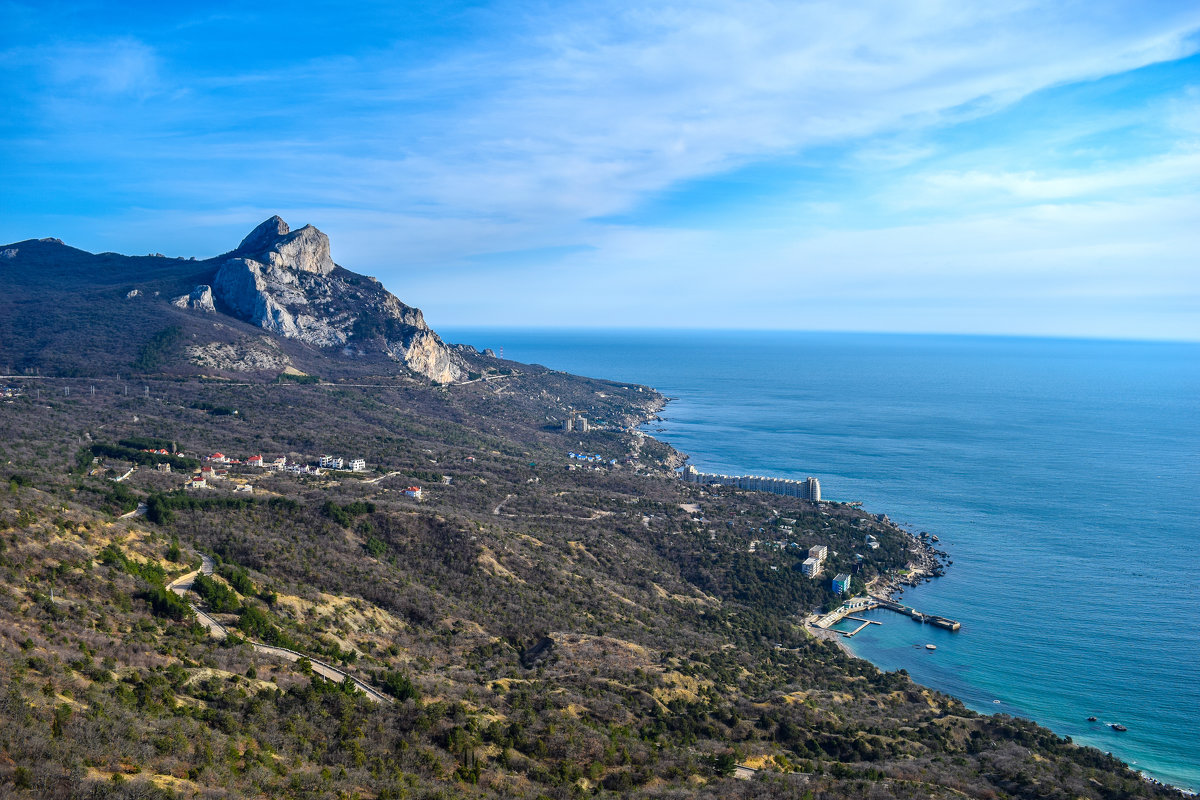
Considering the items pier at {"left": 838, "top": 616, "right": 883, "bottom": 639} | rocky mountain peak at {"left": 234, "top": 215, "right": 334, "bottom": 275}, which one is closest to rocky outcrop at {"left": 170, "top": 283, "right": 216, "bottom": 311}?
rocky mountain peak at {"left": 234, "top": 215, "right": 334, "bottom": 275}

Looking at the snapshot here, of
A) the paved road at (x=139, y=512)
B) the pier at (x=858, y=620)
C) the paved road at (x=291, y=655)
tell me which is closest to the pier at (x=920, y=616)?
the pier at (x=858, y=620)

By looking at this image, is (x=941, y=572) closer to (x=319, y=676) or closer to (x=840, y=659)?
(x=840, y=659)

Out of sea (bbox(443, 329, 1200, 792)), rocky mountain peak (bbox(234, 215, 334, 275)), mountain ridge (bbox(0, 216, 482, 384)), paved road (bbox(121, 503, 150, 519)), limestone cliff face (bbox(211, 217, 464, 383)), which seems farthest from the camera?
rocky mountain peak (bbox(234, 215, 334, 275))

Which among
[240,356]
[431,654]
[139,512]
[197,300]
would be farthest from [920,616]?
[197,300]

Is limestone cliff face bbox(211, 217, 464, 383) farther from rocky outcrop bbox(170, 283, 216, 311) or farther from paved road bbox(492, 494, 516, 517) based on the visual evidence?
paved road bbox(492, 494, 516, 517)

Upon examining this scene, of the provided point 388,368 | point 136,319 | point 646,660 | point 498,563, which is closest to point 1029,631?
point 646,660

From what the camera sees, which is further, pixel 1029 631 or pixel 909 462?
pixel 909 462
